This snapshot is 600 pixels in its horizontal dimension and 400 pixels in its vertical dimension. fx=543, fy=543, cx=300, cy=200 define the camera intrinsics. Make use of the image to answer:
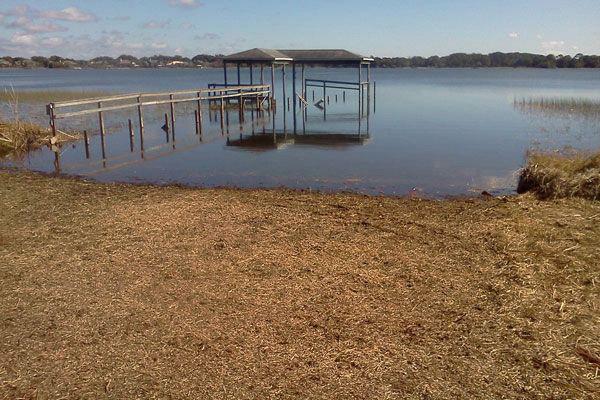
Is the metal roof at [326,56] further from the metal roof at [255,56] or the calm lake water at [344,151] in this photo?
the calm lake water at [344,151]

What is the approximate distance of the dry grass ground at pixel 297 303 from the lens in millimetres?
4117

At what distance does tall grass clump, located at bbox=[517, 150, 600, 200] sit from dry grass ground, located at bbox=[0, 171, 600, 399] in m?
1.16

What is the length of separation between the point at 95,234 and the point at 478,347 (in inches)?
211

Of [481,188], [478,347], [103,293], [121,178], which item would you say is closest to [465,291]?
[478,347]

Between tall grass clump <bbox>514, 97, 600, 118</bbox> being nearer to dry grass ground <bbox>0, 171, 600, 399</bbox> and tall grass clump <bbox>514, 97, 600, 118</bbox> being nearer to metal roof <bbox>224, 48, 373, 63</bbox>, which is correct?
metal roof <bbox>224, 48, 373, 63</bbox>

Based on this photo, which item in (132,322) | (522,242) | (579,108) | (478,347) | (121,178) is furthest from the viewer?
(579,108)

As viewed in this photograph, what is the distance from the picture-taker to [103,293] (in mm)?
5625

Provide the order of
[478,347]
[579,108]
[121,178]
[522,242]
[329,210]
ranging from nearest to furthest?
1. [478,347]
2. [522,242]
3. [329,210]
4. [121,178]
5. [579,108]

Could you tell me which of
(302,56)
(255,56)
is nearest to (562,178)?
(255,56)

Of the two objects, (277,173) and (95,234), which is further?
(277,173)

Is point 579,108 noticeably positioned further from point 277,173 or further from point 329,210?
point 329,210

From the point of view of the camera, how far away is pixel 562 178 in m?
10.3

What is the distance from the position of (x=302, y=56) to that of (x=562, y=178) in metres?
29.6

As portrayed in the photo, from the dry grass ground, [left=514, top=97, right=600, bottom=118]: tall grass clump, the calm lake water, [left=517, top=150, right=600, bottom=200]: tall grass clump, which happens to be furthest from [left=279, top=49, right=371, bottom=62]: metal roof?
the dry grass ground
